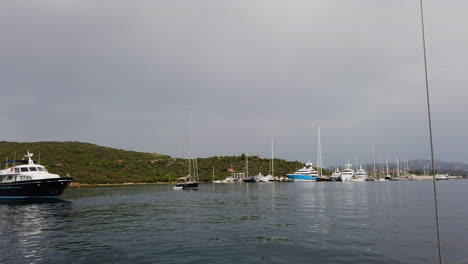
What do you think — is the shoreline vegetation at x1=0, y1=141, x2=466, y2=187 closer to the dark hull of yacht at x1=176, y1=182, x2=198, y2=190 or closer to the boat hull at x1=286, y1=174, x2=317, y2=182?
the boat hull at x1=286, y1=174, x2=317, y2=182

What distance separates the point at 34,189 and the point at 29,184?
1.09m

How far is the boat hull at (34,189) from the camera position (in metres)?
48.2

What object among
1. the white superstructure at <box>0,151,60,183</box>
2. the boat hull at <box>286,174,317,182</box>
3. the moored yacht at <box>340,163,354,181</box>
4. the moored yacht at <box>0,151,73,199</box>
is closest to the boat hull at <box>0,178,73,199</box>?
the moored yacht at <box>0,151,73,199</box>

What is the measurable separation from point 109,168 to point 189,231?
4154 inches

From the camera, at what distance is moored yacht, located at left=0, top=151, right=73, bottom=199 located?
48.3 metres

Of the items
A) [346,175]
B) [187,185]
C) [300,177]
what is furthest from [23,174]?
[346,175]

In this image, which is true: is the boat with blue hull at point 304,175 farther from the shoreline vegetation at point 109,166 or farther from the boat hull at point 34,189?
the boat hull at point 34,189

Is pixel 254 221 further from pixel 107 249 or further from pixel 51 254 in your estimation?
pixel 51 254

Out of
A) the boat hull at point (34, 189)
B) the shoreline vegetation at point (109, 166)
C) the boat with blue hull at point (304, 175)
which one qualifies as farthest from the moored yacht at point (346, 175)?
the boat hull at point (34, 189)

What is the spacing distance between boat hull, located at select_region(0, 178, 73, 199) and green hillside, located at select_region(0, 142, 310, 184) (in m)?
50.4

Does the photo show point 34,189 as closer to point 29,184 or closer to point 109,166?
point 29,184

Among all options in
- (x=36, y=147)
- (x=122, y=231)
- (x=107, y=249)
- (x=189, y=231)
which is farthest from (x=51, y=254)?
(x=36, y=147)

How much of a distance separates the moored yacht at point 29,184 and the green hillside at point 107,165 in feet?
165

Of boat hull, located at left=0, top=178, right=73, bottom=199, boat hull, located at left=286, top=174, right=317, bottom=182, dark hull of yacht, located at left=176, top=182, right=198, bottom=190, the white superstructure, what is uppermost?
the white superstructure
